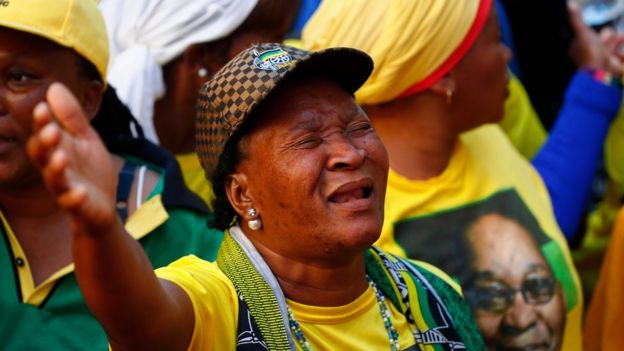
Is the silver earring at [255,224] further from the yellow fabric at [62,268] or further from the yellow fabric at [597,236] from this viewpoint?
the yellow fabric at [597,236]

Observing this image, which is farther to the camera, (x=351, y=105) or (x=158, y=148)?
(x=158, y=148)

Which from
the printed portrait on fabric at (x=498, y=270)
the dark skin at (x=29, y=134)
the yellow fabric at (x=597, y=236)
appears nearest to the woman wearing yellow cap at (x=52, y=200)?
the dark skin at (x=29, y=134)

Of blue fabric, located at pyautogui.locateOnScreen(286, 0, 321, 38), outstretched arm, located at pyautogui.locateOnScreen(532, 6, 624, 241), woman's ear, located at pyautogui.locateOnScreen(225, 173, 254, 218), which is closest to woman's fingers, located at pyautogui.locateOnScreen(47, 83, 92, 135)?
woman's ear, located at pyautogui.locateOnScreen(225, 173, 254, 218)

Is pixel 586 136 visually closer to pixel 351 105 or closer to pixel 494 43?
pixel 494 43

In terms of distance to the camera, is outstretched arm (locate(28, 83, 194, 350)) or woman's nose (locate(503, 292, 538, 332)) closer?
outstretched arm (locate(28, 83, 194, 350))

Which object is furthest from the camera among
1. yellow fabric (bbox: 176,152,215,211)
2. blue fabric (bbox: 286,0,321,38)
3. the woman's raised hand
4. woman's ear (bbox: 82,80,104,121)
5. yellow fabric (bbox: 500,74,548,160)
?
yellow fabric (bbox: 500,74,548,160)

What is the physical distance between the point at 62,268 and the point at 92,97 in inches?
23.3

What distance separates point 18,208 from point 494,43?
5.95 ft

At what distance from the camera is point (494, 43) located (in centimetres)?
453

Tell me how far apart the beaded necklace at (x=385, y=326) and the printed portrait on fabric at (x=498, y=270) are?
3.21ft

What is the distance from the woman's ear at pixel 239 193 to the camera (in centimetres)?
306

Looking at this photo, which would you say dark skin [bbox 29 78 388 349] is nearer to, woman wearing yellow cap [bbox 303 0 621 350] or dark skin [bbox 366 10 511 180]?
woman wearing yellow cap [bbox 303 0 621 350]

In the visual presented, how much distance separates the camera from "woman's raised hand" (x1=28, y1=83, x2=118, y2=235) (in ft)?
7.03

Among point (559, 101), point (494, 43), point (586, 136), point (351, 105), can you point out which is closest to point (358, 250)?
point (351, 105)
